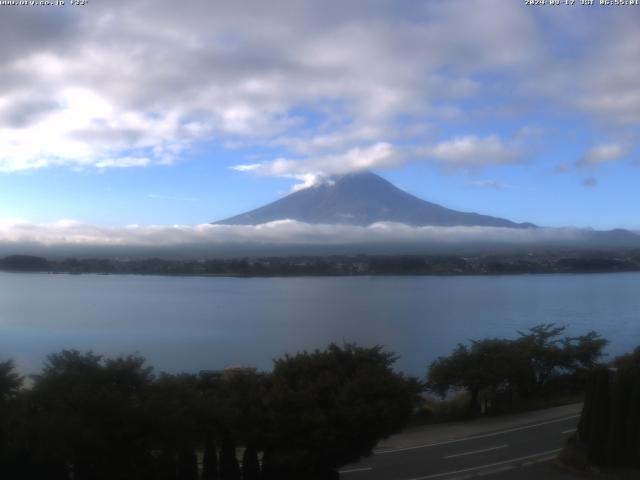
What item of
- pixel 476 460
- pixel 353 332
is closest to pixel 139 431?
pixel 476 460

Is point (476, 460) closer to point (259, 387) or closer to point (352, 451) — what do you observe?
point (352, 451)

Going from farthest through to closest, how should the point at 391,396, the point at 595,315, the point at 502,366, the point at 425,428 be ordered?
the point at 595,315 → the point at 502,366 → the point at 425,428 → the point at 391,396

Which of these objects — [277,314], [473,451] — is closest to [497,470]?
[473,451]

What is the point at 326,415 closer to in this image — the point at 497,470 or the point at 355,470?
the point at 355,470

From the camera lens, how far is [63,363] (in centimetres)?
793

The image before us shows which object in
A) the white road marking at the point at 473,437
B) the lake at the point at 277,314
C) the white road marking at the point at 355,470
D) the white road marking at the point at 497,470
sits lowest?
the white road marking at the point at 473,437

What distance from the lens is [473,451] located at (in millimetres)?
11086

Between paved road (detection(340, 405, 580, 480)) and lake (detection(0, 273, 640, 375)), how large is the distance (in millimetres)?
7468

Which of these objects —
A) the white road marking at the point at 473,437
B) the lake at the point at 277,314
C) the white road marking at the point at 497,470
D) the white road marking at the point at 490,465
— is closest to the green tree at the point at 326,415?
the white road marking at the point at 490,465

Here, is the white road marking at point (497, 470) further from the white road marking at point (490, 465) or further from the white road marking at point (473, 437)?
the white road marking at point (473, 437)

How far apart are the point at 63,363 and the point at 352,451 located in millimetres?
3544

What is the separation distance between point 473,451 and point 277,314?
809 inches

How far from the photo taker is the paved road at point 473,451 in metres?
9.76

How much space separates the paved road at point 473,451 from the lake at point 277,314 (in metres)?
7.47
